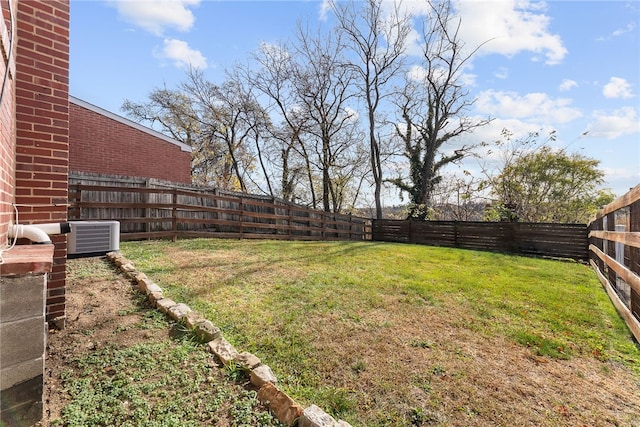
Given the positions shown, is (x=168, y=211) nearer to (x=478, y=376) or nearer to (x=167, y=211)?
(x=167, y=211)

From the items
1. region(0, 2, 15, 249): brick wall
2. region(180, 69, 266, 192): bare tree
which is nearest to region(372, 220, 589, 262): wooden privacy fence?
region(180, 69, 266, 192): bare tree

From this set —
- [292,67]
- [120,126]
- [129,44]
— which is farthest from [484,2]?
[120,126]

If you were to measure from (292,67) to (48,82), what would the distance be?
47.7 feet

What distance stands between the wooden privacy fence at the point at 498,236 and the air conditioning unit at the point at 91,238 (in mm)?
10247

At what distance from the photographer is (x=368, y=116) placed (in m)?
15.5

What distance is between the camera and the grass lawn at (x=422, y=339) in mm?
1834

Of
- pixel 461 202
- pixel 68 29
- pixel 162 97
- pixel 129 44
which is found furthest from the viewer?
pixel 162 97

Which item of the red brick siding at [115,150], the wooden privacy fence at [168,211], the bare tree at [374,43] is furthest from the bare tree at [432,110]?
the red brick siding at [115,150]

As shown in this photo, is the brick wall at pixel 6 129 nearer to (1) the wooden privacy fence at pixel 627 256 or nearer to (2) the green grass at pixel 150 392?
(2) the green grass at pixel 150 392

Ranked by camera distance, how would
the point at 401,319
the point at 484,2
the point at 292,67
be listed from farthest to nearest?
the point at 292,67 → the point at 484,2 → the point at 401,319

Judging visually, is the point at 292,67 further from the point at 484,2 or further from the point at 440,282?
the point at 440,282

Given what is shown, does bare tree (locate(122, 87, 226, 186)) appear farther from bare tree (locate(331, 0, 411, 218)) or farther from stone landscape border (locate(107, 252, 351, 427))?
stone landscape border (locate(107, 252, 351, 427))

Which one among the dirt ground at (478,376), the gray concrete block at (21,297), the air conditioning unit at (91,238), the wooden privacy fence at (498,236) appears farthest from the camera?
the wooden privacy fence at (498,236)

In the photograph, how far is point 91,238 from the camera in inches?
171
